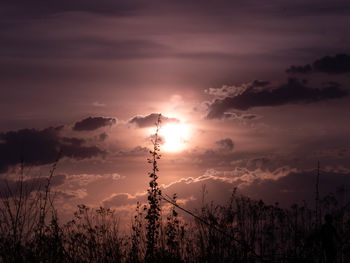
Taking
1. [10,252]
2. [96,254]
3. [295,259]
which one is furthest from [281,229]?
[295,259]

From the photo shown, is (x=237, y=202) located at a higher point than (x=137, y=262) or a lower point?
higher

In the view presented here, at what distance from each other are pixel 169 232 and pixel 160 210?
129cm

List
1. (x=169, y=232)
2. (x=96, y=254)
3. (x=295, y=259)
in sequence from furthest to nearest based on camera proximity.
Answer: (x=96, y=254) < (x=169, y=232) < (x=295, y=259)

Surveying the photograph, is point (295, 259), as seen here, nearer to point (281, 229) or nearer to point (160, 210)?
point (160, 210)

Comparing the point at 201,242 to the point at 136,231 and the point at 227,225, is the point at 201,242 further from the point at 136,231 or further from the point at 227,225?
the point at 136,231

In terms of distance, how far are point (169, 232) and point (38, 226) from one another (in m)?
4.48

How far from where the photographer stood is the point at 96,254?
1569 centimetres

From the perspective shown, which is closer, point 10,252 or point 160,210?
point 10,252

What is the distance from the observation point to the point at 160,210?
1370cm

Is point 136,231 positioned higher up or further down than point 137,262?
higher up

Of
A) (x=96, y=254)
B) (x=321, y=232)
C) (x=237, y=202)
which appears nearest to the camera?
(x=321, y=232)

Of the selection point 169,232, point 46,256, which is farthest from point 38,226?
point 169,232

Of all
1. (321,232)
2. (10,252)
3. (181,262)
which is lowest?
(181,262)

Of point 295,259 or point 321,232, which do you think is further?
point 321,232
